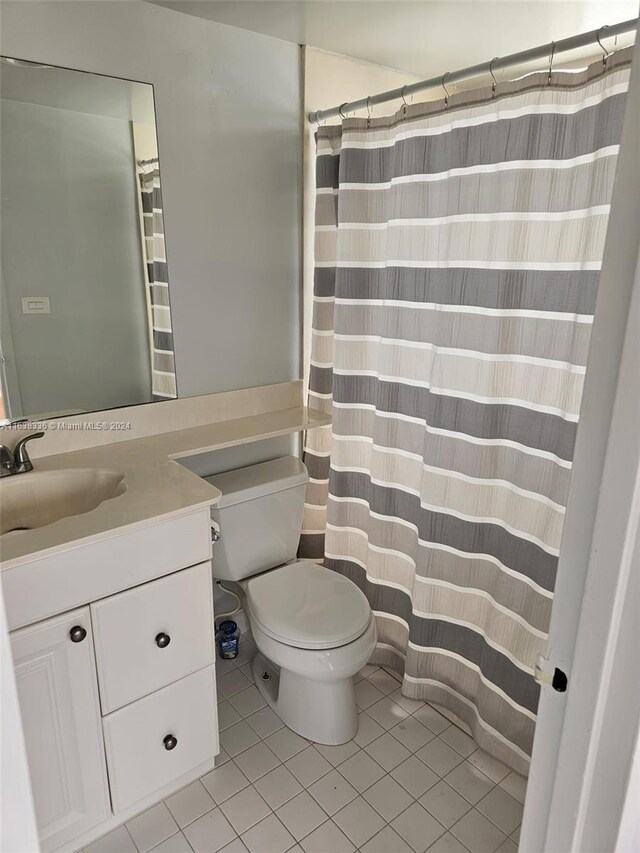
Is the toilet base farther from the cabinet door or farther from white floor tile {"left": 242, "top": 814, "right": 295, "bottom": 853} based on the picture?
the cabinet door

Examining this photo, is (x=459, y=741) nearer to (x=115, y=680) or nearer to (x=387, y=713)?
(x=387, y=713)

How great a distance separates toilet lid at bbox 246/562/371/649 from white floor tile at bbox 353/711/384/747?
15.9 inches

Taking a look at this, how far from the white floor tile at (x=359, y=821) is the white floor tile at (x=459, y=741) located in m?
0.37

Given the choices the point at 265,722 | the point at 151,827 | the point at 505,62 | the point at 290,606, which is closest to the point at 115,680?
the point at 151,827

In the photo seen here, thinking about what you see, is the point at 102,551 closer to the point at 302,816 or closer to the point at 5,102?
the point at 302,816

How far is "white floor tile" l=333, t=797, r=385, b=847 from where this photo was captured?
5.13 ft

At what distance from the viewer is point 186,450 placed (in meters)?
1.79

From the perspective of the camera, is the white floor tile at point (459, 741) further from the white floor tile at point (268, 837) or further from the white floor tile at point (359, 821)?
the white floor tile at point (268, 837)

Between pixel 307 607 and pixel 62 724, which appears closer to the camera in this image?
pixel 62 724

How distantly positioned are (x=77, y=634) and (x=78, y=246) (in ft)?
3.57

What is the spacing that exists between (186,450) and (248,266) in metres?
0.70

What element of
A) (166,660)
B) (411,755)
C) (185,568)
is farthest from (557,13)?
(411,755)

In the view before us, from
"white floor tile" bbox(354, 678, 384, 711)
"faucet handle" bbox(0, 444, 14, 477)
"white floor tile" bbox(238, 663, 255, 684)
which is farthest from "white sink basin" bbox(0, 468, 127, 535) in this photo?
"white floor tile" bbox(354, 678, 384, 711)

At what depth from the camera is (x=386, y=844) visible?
5.06 ft
